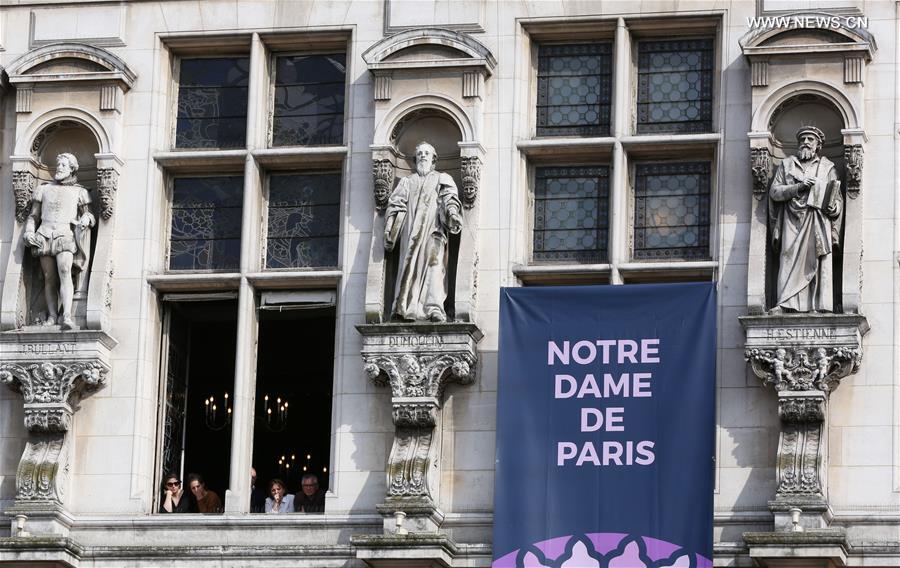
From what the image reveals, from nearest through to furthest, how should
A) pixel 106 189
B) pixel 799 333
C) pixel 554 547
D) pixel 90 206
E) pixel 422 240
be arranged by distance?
pixel 799 333 < pixel 554 547 < pixel 422 240 < pixel 106 189 < pixel 90 206

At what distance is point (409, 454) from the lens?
2988 centimetres

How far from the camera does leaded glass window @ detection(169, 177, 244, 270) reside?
1248 inches

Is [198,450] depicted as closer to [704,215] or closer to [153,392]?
[153,392]

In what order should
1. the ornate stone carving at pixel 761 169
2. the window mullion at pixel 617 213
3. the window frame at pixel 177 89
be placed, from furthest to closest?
1. the window frame at pixel 177 89
2. the window mullion at pixel 617 213
3. the ornate stone carving at pixel 761 169

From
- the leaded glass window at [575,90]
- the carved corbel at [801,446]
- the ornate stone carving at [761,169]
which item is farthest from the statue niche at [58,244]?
the carved corbel at [801,446]

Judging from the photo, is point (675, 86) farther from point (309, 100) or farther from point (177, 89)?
point (177, 89)

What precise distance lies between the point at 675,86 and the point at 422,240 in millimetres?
3435

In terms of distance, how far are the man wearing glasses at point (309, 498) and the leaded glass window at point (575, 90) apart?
4.76 metres

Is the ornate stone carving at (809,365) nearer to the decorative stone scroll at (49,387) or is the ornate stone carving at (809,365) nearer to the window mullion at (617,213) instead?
the window mullion at (617,213)

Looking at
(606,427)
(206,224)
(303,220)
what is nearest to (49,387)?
(206,224)

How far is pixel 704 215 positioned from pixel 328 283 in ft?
14.2

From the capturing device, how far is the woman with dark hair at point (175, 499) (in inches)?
1222

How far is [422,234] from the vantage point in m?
30.4

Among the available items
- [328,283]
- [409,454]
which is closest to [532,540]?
[409,454]
